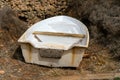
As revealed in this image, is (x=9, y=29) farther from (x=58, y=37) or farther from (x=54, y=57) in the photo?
(x=54, y=57)

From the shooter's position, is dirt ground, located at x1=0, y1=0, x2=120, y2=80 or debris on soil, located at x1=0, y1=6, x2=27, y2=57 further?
debris on soil, located at x1=0, y1=6, x2=27, y2=57

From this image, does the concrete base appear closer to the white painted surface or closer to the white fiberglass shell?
the white painted surface

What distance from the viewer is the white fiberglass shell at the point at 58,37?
234 inches

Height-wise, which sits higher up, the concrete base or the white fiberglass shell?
the white fiberglass shell

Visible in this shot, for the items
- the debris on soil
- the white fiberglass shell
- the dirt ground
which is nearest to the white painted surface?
the white fiberglass shell

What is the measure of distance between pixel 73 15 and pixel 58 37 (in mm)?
1917

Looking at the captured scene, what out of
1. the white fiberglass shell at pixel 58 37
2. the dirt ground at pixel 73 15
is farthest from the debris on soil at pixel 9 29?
the white fiberglass shell at pixel 58 37

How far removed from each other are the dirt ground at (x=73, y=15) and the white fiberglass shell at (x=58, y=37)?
1.43 feet

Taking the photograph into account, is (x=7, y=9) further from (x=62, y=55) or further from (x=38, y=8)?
(x=62, y=55)

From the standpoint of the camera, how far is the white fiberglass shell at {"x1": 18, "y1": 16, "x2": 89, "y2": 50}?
5945mm

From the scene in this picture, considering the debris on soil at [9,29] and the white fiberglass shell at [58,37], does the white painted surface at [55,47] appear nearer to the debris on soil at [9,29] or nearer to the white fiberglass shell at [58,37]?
the white fiberglass shell at [58,37]

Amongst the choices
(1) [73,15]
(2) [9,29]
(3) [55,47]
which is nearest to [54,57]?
(3) [55,47]

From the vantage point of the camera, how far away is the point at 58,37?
6527mm

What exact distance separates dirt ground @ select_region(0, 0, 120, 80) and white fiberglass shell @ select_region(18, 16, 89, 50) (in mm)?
437
